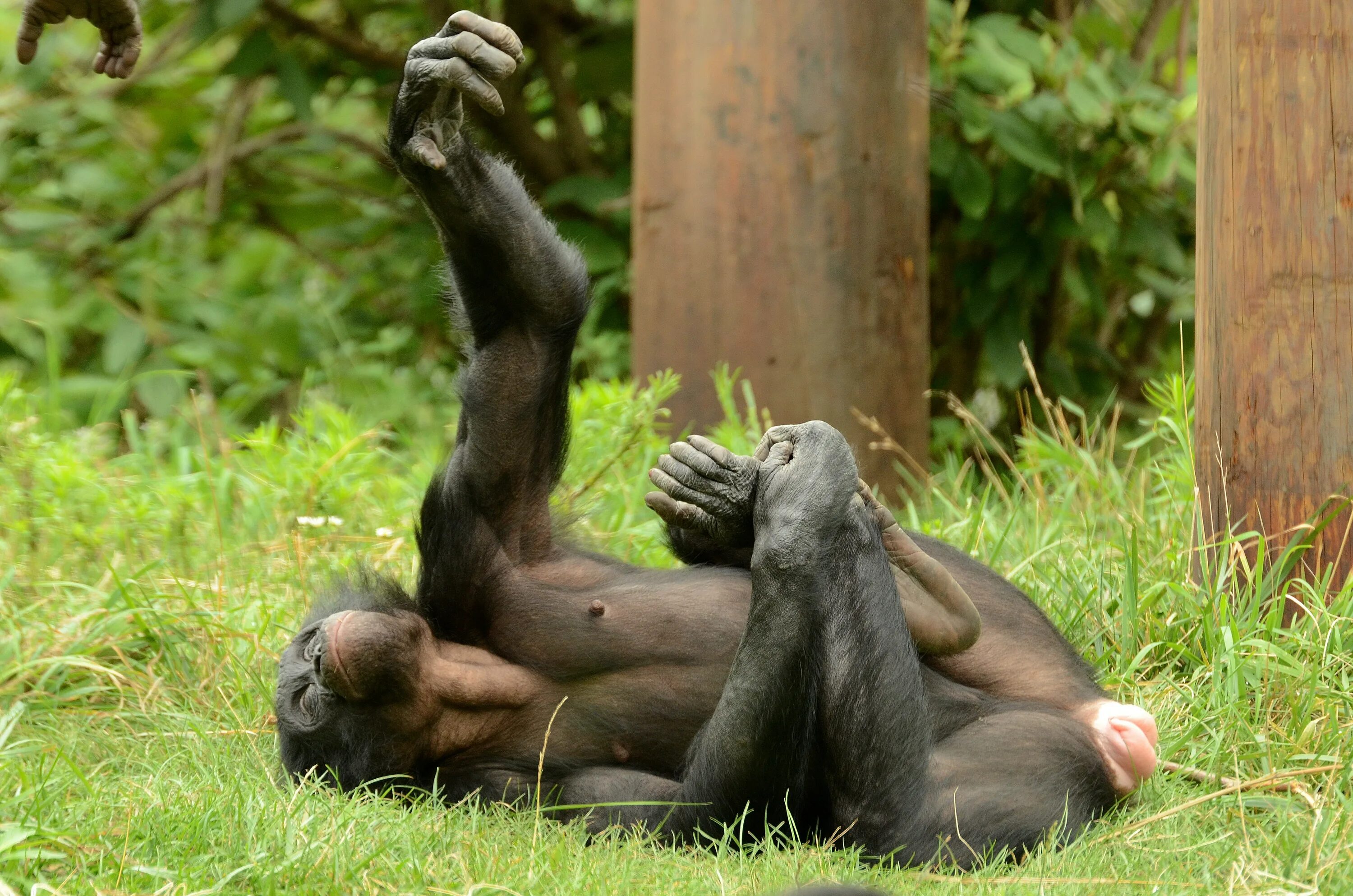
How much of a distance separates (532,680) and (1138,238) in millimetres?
3696

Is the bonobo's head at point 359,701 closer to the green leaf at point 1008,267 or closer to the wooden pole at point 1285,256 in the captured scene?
the wooden pole at point 1285,256

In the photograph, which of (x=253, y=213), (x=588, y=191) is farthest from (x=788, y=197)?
(x=253, y=213)

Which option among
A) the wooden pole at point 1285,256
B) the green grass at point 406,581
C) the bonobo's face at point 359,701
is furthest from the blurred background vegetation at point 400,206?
the bonobo's face at point 359,701

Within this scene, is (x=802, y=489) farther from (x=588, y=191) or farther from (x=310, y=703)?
(x=588, y=191)

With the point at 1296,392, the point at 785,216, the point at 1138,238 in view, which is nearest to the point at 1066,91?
A: the point at 1138,238

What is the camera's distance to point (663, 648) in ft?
9.91

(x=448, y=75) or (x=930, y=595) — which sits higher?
(x=448, y=75)

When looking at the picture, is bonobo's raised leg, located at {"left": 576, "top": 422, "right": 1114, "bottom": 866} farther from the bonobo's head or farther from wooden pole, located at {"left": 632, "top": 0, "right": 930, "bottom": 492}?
wooden pole, located at {"left": 632, "top": 0, "right": 930, "bottom": 492}

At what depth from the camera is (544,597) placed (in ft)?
10.1

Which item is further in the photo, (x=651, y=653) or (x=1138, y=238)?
(x=1138, y=238)

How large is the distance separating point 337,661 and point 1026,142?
362 cm

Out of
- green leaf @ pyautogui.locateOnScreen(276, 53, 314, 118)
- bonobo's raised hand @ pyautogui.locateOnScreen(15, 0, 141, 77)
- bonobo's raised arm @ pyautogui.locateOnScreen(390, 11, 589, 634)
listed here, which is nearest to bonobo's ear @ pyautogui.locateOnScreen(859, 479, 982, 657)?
bonobo's raised arm @ pyautogui.locateOnScreen(390, 11, 589, 634)

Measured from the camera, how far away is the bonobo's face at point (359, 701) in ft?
9.18

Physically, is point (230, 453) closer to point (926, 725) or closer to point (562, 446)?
point (562, 446)
